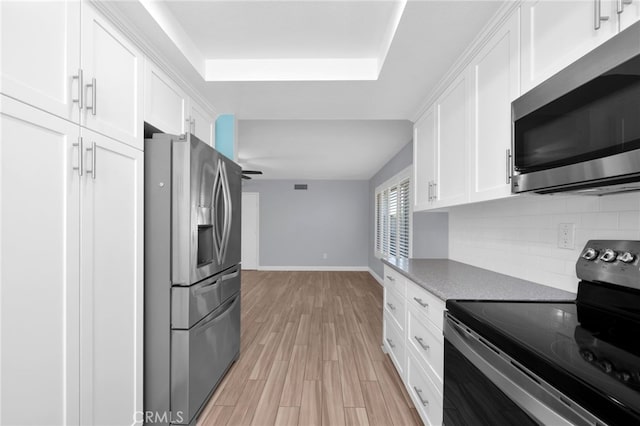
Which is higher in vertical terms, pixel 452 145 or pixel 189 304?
pixel 452 145

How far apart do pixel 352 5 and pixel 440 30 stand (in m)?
0.53

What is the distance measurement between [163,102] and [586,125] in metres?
2.17

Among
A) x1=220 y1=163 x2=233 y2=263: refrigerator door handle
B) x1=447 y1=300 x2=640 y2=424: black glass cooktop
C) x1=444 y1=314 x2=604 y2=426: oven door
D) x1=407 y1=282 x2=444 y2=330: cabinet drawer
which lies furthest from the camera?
x1=220 y1=163 x2=233 y2=263: refrigerator door handle

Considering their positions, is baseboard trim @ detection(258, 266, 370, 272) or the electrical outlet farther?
baseboard trim @ detection(258, 266, 370, 272)

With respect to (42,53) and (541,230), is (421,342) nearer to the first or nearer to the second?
(541,230)

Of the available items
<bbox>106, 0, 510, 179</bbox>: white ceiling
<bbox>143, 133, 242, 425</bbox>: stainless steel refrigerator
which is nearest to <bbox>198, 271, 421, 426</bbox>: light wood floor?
<bbox>143, 133, 242, 425</bbox>: stainless steel refrigerator

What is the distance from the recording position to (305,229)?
7508 mm

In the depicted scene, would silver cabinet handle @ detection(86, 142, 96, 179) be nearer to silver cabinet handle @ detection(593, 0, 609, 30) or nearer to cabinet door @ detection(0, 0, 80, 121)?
cabinet door @ detection(0, 0, 80, 121)

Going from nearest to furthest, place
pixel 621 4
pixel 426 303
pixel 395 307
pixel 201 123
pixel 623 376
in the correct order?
pixel 623 376
pixel 621 4
pixel 426 303
pixel 395 307
pixel 201 123

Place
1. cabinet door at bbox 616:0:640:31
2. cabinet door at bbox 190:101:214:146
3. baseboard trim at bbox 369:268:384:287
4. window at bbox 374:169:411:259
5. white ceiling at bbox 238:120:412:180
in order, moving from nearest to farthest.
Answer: cabinet door at bbox 616:0:640:31, cabinet door at bbox 190:101:214:146, white ceiling at bbox 238:120:412:180, window at bbox 374:169:411:259, baseboard trim at bbox 369:268:384:287

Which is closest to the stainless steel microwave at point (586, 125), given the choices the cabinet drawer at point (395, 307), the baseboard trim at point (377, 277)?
the cabinet drawer at point (395, 307)

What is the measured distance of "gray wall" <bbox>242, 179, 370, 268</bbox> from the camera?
295 inches

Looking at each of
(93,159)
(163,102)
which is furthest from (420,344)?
(163,102)

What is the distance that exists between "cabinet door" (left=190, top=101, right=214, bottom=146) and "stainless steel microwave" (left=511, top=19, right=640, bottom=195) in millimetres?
2203
